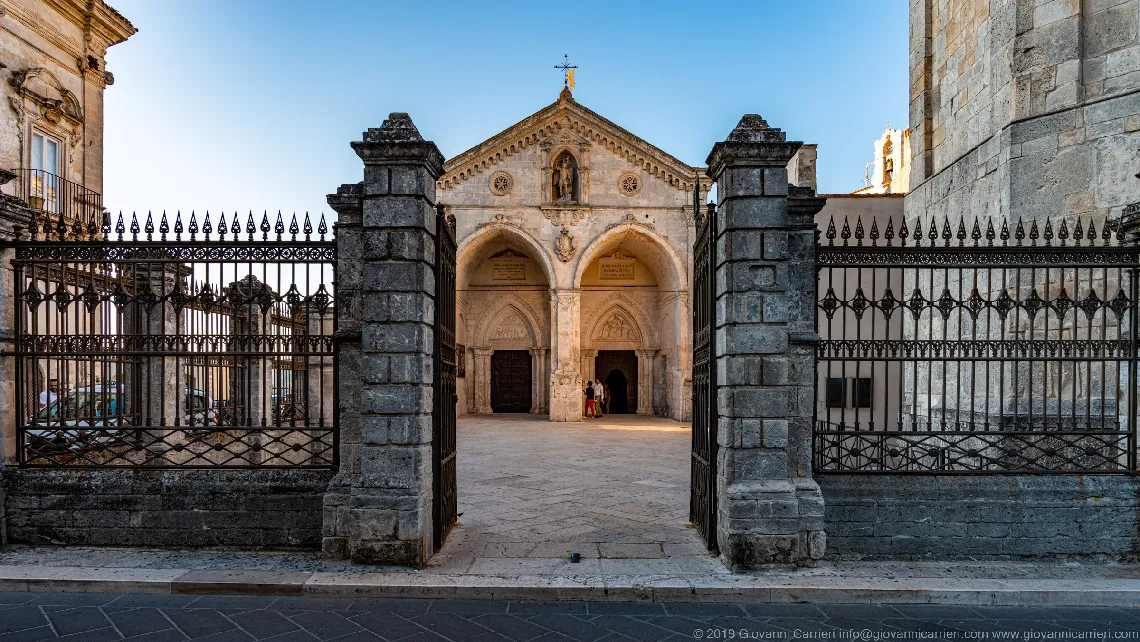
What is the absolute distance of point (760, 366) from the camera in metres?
5.49

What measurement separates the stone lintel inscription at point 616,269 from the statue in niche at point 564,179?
11.8ft

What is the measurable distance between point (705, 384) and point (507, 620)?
2716 mm

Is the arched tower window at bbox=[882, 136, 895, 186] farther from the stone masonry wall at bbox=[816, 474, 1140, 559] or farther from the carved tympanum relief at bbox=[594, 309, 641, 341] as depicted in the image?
the stone masonry wall at bbox=[816, 474, 1140, 559]

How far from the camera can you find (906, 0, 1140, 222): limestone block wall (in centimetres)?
759

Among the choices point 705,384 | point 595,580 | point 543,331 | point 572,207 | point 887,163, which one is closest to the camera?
point 595,580

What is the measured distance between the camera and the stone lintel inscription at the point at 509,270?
85.8 ft

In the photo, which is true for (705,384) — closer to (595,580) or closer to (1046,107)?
Result: (595,580)

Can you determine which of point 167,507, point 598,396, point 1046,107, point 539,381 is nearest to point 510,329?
point 539,381

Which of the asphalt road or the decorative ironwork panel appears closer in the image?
the asphalt road

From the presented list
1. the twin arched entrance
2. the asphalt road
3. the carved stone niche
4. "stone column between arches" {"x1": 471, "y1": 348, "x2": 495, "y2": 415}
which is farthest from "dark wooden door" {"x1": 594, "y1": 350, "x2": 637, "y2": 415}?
the asphalt road

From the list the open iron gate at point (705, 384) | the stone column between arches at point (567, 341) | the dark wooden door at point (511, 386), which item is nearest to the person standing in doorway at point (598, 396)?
the stone column between arches at point (567, 341)

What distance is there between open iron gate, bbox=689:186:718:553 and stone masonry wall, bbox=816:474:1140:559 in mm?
957

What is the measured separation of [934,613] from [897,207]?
12449mm

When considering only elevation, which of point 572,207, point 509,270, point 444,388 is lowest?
point 444,388
